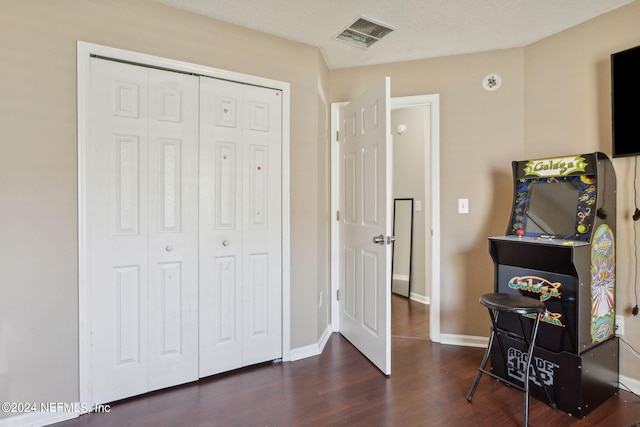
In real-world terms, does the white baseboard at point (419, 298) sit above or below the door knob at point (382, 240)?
below

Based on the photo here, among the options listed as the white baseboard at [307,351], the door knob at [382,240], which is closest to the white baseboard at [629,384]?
the door knob at [382,240]

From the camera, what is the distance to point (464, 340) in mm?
2701

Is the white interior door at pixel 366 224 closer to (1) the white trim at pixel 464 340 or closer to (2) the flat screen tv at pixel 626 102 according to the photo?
(1) the white trim at pixel 464 340

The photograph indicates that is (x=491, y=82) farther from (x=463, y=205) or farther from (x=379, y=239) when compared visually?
(x=379, y=239)

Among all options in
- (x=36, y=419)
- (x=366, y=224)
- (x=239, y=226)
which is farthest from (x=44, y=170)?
(x=366, y=224)

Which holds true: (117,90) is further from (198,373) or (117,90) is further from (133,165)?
(198,373)

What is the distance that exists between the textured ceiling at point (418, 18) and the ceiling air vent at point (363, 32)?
5 centimetres

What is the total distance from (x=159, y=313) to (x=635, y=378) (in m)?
3.07

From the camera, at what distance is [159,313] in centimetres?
200

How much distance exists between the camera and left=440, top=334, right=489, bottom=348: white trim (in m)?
2.65

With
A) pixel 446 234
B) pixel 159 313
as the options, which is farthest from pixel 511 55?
pixel 159 313

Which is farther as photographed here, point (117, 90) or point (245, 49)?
point (245, 49)

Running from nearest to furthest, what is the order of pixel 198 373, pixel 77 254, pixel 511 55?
pixel 77 254 < pixel 198 373 < pixel 511 55

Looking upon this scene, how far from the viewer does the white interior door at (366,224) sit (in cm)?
217
